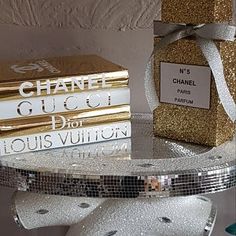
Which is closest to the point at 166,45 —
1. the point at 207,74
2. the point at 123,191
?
the point at 207,74

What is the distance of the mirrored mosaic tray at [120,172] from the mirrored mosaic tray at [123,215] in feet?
0.20

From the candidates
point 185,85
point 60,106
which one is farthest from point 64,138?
point 185,85

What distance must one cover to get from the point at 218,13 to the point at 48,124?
0.66 ft

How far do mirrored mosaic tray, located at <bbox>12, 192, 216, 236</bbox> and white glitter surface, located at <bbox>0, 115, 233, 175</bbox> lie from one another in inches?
2.2

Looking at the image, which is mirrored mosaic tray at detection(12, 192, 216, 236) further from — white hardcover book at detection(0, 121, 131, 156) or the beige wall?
the beige wall

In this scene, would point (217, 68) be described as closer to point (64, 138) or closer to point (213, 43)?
point (213, 43)

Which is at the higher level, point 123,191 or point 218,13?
point 218,13

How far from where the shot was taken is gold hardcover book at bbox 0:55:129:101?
1.80ft

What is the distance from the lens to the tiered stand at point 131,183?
0.51m

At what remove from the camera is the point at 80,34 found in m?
0.76

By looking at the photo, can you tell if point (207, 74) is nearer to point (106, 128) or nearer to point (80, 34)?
point (106, 128)

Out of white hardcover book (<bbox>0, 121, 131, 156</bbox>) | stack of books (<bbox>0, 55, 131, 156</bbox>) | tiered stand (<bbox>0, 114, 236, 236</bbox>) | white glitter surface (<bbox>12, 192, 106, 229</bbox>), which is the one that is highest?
stack of books (<bbox>0, 55, 131, 156</bbox>)

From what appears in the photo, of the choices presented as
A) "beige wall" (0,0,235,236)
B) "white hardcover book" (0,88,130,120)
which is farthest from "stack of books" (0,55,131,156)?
"beige wall" (0,0,235,236)

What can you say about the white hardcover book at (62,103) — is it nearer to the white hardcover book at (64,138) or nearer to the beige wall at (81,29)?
the white hardcover book at (64,138)
